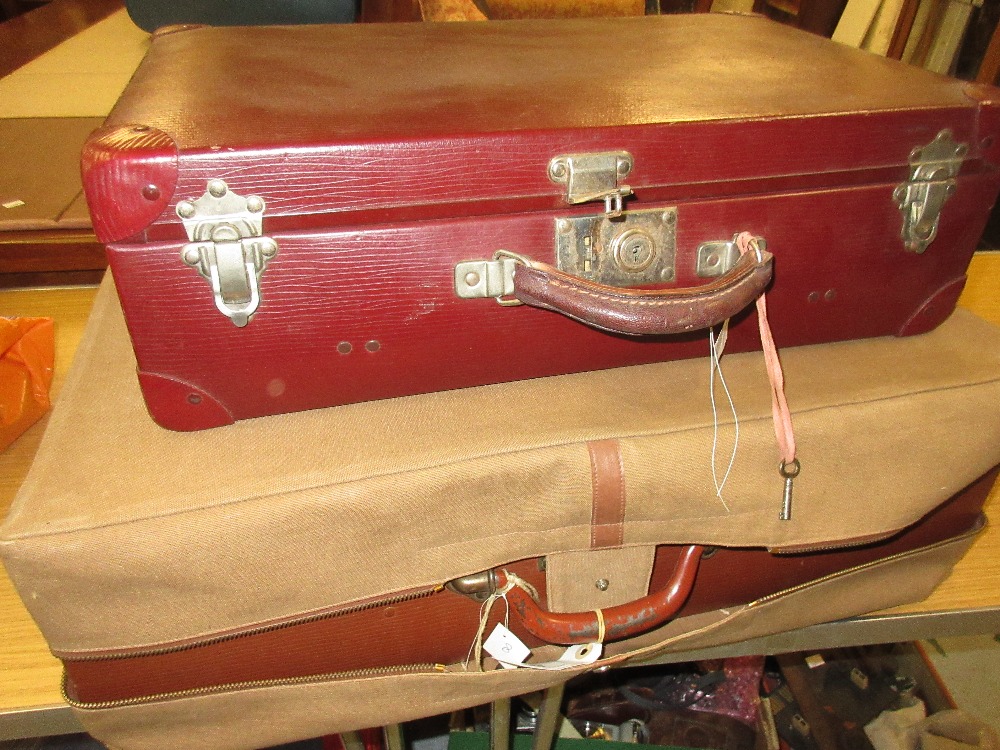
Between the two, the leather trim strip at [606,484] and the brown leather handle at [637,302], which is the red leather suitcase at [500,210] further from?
the leather trim strip at [606,484]

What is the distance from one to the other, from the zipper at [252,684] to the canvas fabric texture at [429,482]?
7cm

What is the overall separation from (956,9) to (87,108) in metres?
1.89

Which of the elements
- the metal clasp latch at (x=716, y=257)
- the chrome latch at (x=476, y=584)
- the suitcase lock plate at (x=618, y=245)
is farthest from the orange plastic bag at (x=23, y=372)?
the metal clasp latch at (x=716, y=257)

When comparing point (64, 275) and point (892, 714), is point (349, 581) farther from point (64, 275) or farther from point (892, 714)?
point (892, 714)

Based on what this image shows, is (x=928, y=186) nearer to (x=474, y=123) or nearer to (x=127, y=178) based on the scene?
(x=474, y=123)

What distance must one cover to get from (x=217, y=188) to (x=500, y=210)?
0.24 m

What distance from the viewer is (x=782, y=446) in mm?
691

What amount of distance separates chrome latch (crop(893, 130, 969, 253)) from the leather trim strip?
41 centimetres

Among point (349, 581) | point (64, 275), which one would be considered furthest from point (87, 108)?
point (349, 581)

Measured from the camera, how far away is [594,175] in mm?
651

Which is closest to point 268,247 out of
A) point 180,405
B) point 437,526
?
point 180,405

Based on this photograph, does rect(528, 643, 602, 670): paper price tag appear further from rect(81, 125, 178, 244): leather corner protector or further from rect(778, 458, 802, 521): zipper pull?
rect(81, 125, 178, 244): leather corner protector

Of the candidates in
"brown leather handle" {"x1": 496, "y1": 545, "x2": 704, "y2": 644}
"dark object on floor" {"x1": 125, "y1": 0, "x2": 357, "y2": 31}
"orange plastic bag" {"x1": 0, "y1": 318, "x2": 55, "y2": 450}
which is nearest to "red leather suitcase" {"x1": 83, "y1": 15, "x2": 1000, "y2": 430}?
"brown leather handle" {"x1": 496, "y1": 545, "x2": 704, "y2": 644}

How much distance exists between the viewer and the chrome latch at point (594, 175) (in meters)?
0.64
